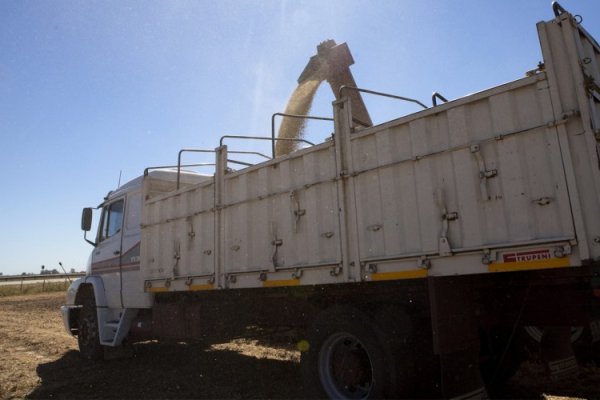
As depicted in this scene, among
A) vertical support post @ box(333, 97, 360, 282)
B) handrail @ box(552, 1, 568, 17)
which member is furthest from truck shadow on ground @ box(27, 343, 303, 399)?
handrail @ box(552, 1, 568, 17)

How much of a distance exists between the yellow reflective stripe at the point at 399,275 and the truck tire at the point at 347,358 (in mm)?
413

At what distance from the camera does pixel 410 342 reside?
4.14 meters

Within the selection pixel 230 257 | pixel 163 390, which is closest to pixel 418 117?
pixel 230 257

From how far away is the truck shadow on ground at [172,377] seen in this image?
5.83 metres

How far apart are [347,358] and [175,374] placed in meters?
3.50

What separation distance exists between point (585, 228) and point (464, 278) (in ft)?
3.54

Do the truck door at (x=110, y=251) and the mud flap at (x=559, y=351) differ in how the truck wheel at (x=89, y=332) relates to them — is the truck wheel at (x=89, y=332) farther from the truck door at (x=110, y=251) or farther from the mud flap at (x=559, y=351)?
the mud flap at (x=559, y=351)

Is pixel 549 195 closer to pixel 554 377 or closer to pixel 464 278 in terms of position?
pixel 464 278

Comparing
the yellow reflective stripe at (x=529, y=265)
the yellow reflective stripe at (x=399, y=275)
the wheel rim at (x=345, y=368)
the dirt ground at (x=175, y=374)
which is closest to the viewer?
the yellow reflective stripe at (x=529, y=265)

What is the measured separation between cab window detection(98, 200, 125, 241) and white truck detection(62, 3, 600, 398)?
3079 millimetres

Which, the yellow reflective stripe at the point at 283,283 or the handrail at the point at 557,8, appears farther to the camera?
the yellow reflective stripe at the point at 283,283

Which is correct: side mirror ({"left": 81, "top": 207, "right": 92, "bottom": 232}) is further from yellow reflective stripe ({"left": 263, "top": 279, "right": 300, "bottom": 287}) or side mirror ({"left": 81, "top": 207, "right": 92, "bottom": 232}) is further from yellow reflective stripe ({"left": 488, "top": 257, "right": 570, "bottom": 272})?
yellow reflective stripe ({"left": 488, "top": 257, "right": 570, "bottom": 272})

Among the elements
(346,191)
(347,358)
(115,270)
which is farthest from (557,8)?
(115,270)

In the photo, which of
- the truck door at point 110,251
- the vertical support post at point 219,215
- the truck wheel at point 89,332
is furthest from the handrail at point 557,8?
the truck wheel at point 89,332
